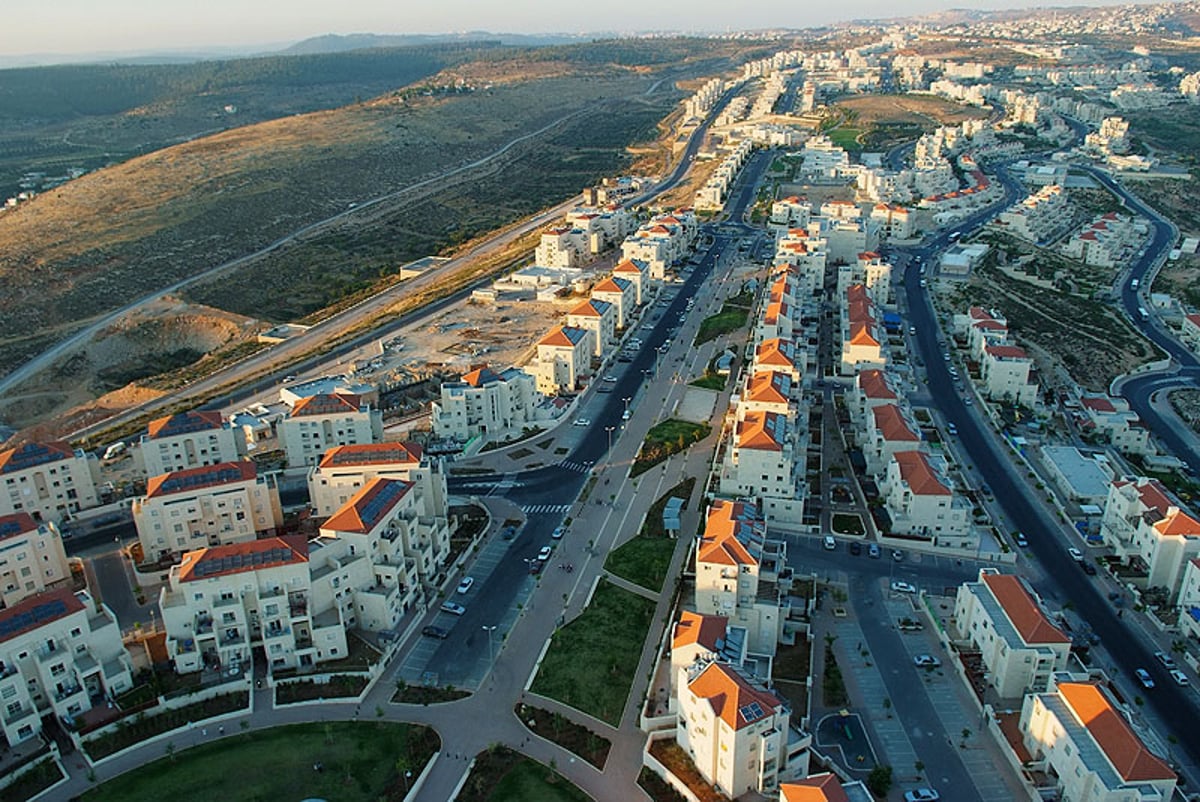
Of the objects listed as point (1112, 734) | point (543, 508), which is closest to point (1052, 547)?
point (1112, 734)

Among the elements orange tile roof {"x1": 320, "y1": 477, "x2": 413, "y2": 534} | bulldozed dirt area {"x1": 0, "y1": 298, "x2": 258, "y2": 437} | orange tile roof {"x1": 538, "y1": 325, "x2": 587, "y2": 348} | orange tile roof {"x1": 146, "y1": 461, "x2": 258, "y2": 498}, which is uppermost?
orange tile roof {"x1": 320, "y1": 477, "x2": 413, "y2": 534}

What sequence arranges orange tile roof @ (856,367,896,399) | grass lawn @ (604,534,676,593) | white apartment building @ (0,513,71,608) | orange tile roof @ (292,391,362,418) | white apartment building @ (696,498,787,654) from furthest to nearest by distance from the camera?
orange tile roof @ (856,367,896,399) → orange tile roof @ (292,391,362,418) → grass lawn @ (604,534,676,593) → white apartment building @ (0,513,71,608) → white apartment building @ (696,498,787,654)

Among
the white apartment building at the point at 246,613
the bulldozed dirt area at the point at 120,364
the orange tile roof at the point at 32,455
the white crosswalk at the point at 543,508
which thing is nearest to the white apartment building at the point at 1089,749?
the white crosswalk at the point at 543,508

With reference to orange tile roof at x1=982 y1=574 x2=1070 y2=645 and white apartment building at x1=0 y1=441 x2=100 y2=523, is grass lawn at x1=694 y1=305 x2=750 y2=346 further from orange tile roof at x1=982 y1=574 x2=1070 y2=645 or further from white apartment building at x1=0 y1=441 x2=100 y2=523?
white apartment building at x1=0 y1=441 x2=100 y2=523

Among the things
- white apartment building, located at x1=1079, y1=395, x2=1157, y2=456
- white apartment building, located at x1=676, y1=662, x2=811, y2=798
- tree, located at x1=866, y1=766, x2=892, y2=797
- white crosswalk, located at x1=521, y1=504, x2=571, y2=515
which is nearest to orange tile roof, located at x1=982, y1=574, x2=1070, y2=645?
tree, located at x1=866, y1=766, x2=892, y2=797

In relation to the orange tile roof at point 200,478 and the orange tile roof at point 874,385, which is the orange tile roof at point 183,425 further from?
the orange tile roof at point 874,385

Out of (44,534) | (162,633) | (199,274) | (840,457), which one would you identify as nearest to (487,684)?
(162,633)

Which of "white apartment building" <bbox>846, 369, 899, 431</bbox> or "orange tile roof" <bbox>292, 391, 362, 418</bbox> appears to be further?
"white apartment building" <bbox>846, 369, 899, 431</bbox>

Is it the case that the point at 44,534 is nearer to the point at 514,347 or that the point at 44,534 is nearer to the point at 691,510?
the point at 691,510
